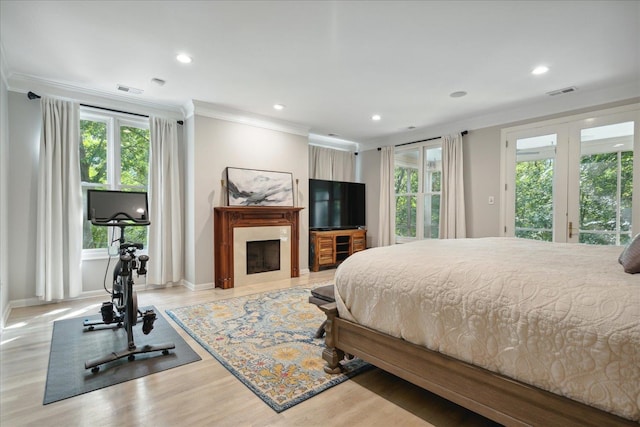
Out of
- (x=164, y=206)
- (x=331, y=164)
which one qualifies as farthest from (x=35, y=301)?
(x=331, y=164)

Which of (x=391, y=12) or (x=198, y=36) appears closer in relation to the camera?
(x=391, y=12)

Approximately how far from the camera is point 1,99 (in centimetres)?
320

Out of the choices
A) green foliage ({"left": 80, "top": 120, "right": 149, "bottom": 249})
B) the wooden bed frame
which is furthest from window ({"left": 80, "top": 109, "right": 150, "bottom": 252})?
the wooden bed frame

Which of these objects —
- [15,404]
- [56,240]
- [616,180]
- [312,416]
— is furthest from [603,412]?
[56,240]

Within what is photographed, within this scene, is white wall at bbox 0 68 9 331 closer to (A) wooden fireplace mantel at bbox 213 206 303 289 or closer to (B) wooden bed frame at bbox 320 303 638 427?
(A) wooden fireplace mantel at bbox 213 206 303 289

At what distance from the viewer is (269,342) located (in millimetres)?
2619

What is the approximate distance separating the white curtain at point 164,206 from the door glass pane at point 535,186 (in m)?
4.97

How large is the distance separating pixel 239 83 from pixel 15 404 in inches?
131

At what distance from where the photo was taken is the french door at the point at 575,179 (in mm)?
3662

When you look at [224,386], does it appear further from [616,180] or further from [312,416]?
[616,180]

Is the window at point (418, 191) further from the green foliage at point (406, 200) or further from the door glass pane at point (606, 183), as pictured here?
the door glass pane at point (606, 183)

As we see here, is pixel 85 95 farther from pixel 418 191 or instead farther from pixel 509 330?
pixel 418 191

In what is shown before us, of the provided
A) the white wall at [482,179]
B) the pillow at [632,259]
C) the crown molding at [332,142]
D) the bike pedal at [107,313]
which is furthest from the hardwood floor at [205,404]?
the crown molding at [332,142]

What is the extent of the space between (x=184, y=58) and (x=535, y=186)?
184 inches
